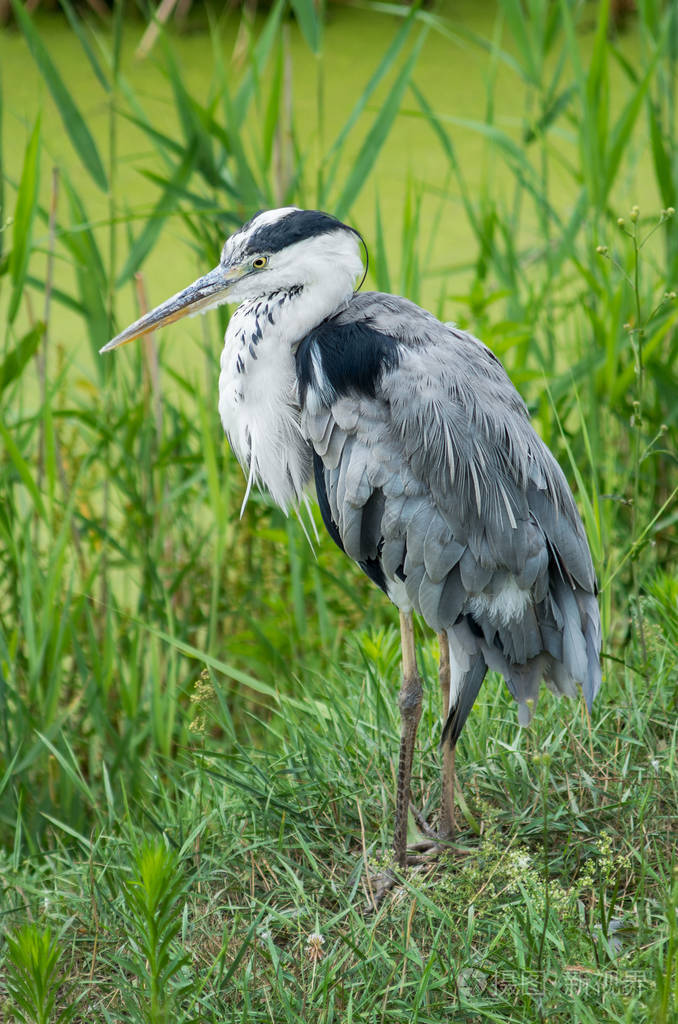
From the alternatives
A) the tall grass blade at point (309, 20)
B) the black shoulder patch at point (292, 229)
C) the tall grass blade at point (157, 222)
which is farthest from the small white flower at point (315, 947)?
the tall grass blade at point (309, 20)

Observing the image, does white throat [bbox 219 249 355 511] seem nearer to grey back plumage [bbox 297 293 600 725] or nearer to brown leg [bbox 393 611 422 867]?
grey back plumage [bbox 297 293 600 725]

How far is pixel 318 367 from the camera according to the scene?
2.19 metres

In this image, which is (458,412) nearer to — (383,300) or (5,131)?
(383,300)

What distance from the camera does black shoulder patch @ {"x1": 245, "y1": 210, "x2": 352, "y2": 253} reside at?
226 centimetres

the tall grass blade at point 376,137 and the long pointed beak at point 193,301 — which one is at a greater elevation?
the tall grass blade at point 376,137

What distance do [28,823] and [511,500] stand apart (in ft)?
4.90

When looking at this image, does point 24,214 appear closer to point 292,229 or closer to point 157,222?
point 157,222

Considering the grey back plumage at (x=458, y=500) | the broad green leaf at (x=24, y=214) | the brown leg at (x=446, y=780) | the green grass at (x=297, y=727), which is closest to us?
the green grass at (x=297, y=727)

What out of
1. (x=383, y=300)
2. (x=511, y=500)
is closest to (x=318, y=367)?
(x=383, y=300)

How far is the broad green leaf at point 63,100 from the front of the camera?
8.92ft

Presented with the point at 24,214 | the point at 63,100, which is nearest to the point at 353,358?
the point at 24,214

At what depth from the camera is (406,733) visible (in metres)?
2.22

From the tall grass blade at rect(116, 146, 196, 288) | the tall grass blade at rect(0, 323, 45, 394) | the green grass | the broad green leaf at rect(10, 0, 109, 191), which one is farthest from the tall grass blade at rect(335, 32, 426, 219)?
the tall grass blade at rect(0, 323, 45, 394)

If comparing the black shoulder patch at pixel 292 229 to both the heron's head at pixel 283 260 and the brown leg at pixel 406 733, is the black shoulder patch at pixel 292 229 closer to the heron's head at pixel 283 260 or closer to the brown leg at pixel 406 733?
the heron's head at pixel 283 260
